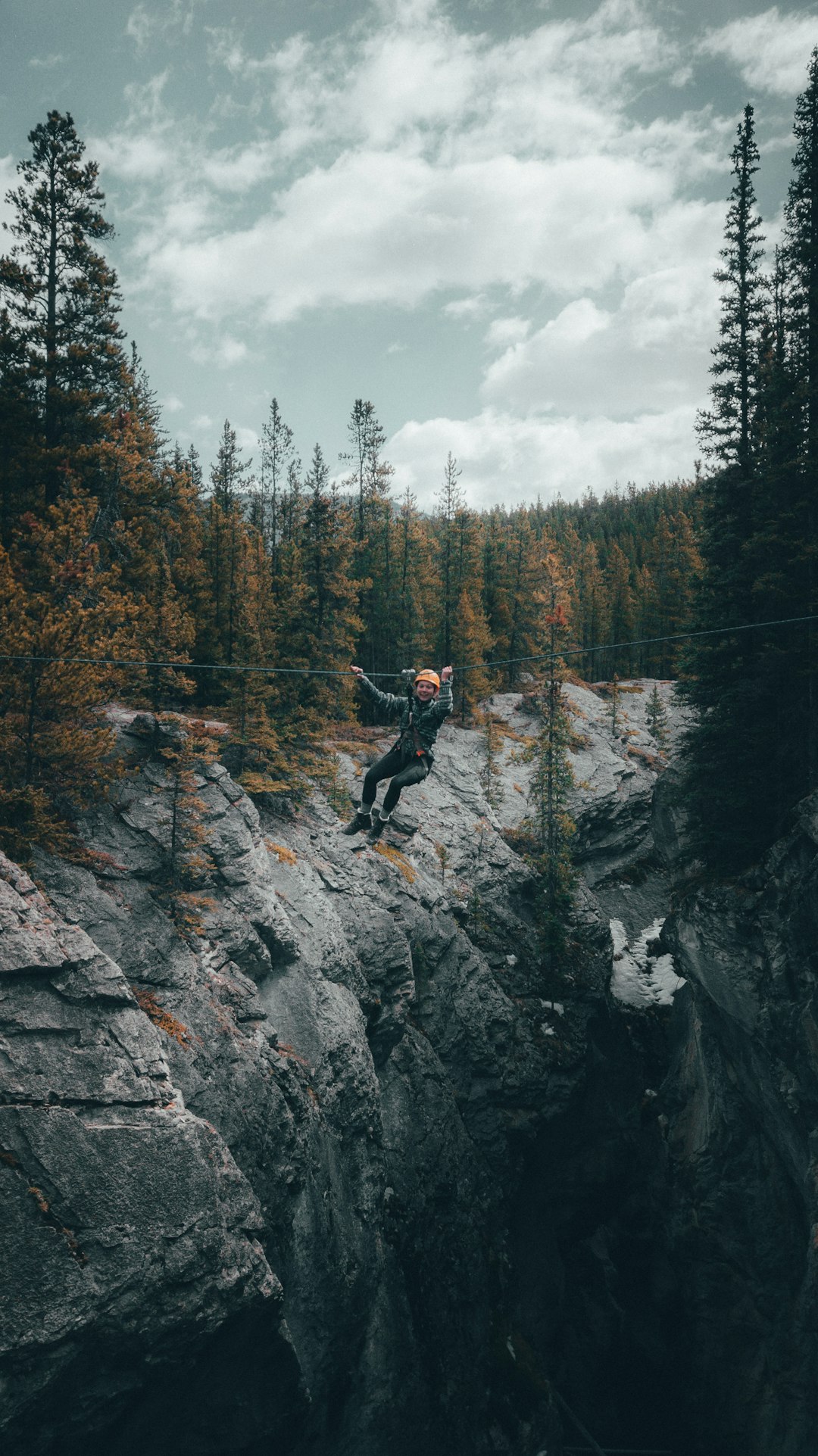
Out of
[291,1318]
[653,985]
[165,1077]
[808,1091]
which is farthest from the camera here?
[653,985]

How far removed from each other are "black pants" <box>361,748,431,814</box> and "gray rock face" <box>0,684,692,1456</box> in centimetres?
570

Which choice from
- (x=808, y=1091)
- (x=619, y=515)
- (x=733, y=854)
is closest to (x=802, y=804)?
(x=733, y=854)

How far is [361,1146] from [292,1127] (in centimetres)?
336

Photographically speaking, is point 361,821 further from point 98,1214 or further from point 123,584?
point 123,584

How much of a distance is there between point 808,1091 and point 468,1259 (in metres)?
10.6

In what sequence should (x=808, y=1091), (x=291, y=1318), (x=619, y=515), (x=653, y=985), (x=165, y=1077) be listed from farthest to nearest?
1. (x=619, y=515)
2. (x=653, y=985)
3. (x=808, y=1091)
4. (x=291, y=1318)
5. (x=165, y=1077)

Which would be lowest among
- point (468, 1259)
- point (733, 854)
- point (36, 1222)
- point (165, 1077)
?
point (468, 1259)

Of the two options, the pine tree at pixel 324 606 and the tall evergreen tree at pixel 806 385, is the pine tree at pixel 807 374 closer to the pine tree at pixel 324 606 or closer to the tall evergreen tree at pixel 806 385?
the tall evergreen tree at pixel 806 385

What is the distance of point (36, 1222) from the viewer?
10820mm

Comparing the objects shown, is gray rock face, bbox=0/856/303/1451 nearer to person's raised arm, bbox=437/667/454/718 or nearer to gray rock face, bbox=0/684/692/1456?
gray rock face, bbox=0/684/692/1456

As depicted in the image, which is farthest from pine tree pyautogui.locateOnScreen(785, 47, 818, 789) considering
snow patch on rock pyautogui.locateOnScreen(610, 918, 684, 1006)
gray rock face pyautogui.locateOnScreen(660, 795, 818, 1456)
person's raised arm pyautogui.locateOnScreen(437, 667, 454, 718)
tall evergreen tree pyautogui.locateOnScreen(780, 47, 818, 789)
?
snow patch on rock pyautogui.locateOnScreen(610, 918, 684, 1006)

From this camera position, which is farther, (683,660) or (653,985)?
(653,985)

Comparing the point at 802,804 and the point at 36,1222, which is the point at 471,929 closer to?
the point at 802,804

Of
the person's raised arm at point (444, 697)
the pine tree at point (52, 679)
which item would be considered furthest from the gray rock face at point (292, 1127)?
the person's raised arm at point (444, 697)
